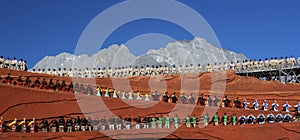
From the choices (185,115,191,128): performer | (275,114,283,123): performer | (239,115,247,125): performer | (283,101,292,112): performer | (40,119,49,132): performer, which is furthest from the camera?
(283,101,292,112): performer

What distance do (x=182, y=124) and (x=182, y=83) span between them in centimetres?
811

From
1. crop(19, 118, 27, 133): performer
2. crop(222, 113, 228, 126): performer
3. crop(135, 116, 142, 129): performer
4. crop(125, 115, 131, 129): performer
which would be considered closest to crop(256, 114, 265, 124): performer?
crop(222, 113, 228, 126): performer

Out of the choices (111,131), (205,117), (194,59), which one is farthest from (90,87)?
(194,59)

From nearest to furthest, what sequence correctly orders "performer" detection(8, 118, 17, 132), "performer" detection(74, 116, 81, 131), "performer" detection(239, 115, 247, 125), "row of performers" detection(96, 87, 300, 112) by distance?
1. "performer" detection(8, 118, 17, 132)
2. "performer" detection(74, 116, 81, 131)
3. "performer" detection(239, 115, 247, 125)
4. "row of performers" detection(96, 87, 300, 112)

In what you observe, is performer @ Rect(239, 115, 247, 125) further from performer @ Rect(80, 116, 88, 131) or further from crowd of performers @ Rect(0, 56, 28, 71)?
crowd of performers @ Rect(0, 56, 28, 71)

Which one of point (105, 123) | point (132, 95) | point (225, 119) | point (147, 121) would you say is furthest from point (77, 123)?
point (225, 119)

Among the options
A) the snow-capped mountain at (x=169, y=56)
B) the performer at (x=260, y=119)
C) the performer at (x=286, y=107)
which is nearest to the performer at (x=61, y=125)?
the performer at (x=260, y=119)

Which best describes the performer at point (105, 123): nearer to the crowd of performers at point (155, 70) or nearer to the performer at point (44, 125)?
the performer at point (44, 125)

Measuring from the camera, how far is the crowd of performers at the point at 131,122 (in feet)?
71.6

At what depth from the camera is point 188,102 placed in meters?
27.1

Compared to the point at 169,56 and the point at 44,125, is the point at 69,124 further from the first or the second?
the point at 169,56

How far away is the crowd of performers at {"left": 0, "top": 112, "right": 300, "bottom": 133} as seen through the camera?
21812 millimetres

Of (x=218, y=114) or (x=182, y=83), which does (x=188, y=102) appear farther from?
(x=182, y=83)

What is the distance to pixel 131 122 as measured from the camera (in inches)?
953
